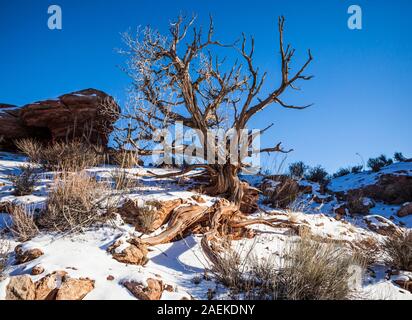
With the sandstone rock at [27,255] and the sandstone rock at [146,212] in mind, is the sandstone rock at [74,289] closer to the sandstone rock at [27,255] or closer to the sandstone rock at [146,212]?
the sandstone rock at [27,255]

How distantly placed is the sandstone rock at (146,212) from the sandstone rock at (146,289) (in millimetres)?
1414

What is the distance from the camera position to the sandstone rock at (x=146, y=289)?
268 cm

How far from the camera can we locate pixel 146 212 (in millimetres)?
4270

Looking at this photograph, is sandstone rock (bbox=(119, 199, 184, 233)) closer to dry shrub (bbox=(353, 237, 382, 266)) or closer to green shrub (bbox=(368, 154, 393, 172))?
dry shrub (bbox=(353, 237, 382, 266))

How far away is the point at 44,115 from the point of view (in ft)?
35.8

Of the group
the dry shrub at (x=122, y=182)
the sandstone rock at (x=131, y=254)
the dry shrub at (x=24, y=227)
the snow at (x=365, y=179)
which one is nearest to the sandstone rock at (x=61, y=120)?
the dry shrub at (x=122, y=182)

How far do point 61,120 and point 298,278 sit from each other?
34.1ft

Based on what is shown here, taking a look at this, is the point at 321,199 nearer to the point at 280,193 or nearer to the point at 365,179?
the point at 280,193

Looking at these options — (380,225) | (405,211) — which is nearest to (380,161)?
(405,211)

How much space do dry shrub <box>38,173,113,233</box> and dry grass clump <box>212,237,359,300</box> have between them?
1.91 meters

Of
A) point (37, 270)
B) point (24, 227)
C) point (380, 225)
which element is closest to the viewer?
point (37, 270)

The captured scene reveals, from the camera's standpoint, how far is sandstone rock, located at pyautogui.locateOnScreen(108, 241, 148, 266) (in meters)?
3.30
